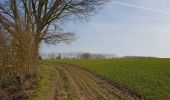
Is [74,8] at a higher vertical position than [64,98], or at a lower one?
higher

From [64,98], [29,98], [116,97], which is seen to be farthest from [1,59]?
[116,97]

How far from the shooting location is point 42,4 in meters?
33.9

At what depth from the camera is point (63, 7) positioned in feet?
115

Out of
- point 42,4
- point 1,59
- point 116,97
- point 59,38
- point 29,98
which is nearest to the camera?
Result: point 1,59

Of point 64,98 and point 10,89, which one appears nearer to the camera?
point 64,98

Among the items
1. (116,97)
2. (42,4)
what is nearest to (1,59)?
(116,97)

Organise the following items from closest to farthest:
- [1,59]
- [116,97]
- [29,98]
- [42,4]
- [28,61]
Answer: [1,59]
[29,98]
[116,97]
[28,61]
[42,4]

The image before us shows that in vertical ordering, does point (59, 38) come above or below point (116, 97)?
above

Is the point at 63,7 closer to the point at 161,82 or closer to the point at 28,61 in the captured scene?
the point at 28,61

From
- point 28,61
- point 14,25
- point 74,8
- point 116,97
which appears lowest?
point 116,97

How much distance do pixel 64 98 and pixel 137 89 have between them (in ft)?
22.0

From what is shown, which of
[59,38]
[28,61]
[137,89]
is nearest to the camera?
[137,89]

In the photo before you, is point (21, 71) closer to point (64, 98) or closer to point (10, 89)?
point (10, 89)

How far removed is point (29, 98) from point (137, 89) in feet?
27.3
